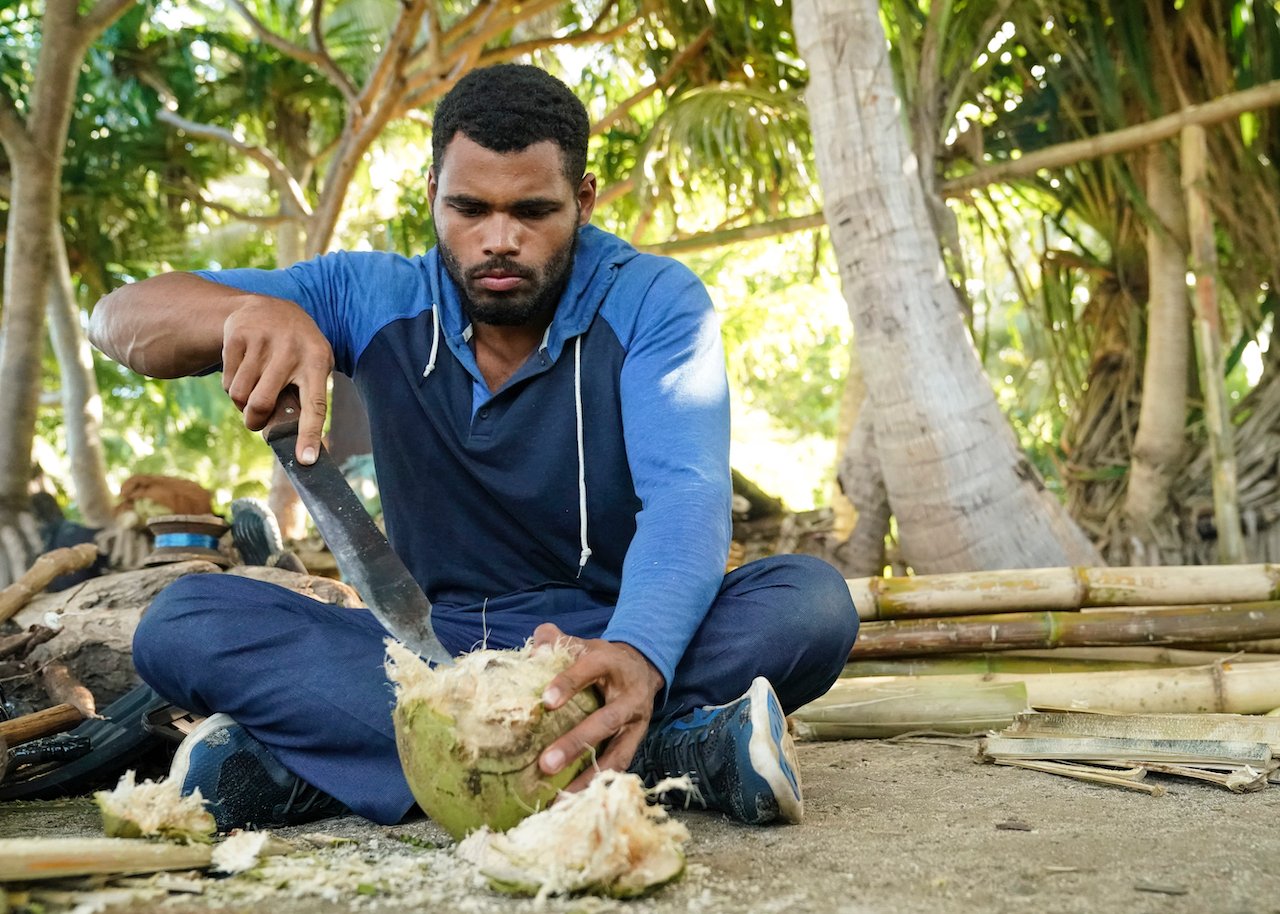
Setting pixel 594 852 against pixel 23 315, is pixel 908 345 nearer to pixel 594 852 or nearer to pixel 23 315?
pixel 594 852

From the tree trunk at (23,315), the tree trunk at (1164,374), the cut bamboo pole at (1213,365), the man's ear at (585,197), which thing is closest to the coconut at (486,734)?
the man's ear at (585,197)

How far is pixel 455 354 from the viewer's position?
7.51 feet

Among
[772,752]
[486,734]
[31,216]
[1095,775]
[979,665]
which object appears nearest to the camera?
[486,734]

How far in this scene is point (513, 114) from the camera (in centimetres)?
219

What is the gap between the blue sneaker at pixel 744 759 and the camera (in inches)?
67.7

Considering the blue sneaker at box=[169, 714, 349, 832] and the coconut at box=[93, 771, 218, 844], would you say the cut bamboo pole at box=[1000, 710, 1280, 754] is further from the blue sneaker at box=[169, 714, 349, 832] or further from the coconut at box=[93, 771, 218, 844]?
the coconut at box=[93, 771, 218, 844]

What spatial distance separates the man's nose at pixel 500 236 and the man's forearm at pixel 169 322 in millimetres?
467

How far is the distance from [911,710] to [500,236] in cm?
150

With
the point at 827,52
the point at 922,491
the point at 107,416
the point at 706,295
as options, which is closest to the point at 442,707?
the point at 706,295

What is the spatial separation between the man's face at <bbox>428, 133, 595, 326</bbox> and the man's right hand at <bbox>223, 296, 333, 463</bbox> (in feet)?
1.43

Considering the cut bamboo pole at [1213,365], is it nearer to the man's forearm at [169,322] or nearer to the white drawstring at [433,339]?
the white drawstring at [433,339]

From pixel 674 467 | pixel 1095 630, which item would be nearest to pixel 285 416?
pixel 674 467

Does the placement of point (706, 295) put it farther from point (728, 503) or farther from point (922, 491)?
point (922, 491)

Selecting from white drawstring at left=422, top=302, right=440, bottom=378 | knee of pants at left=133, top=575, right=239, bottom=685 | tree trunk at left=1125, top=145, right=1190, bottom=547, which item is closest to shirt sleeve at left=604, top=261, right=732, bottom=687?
white drawstring at left=422, top=302, right=440, bottom=378
